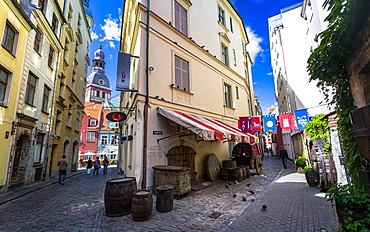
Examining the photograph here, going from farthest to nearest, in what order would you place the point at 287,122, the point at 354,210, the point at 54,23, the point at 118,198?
the point at 54,23 → the point at 287,122 → the point at 118,198 → the point at 354,210

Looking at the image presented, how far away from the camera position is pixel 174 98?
9.41 meters

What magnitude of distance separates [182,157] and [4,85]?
30.6ft

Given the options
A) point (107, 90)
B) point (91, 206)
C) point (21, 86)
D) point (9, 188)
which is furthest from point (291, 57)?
point (107, 90)

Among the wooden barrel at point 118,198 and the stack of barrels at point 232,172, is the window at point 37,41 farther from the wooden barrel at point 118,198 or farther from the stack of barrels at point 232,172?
the stack of barrels at point 232,172

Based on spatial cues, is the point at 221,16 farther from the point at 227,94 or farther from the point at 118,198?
the point at 118,198

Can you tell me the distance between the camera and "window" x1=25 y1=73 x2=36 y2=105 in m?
10.4

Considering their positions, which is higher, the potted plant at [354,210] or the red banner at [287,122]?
the red banner at [287,122]

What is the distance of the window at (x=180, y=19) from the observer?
1083 cm

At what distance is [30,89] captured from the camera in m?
10.6

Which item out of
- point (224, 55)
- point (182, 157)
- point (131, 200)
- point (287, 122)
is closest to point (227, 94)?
point (224, 55)

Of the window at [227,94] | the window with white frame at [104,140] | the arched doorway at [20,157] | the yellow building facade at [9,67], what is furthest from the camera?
the window with white frame at [104,140]

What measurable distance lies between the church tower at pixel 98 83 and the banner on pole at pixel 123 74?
56535 millimetres

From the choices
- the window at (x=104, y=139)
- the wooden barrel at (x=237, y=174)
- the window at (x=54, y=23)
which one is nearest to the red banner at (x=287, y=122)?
the wooden barrel at (x=237, y=174)

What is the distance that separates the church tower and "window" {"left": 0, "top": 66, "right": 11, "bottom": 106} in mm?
54048
